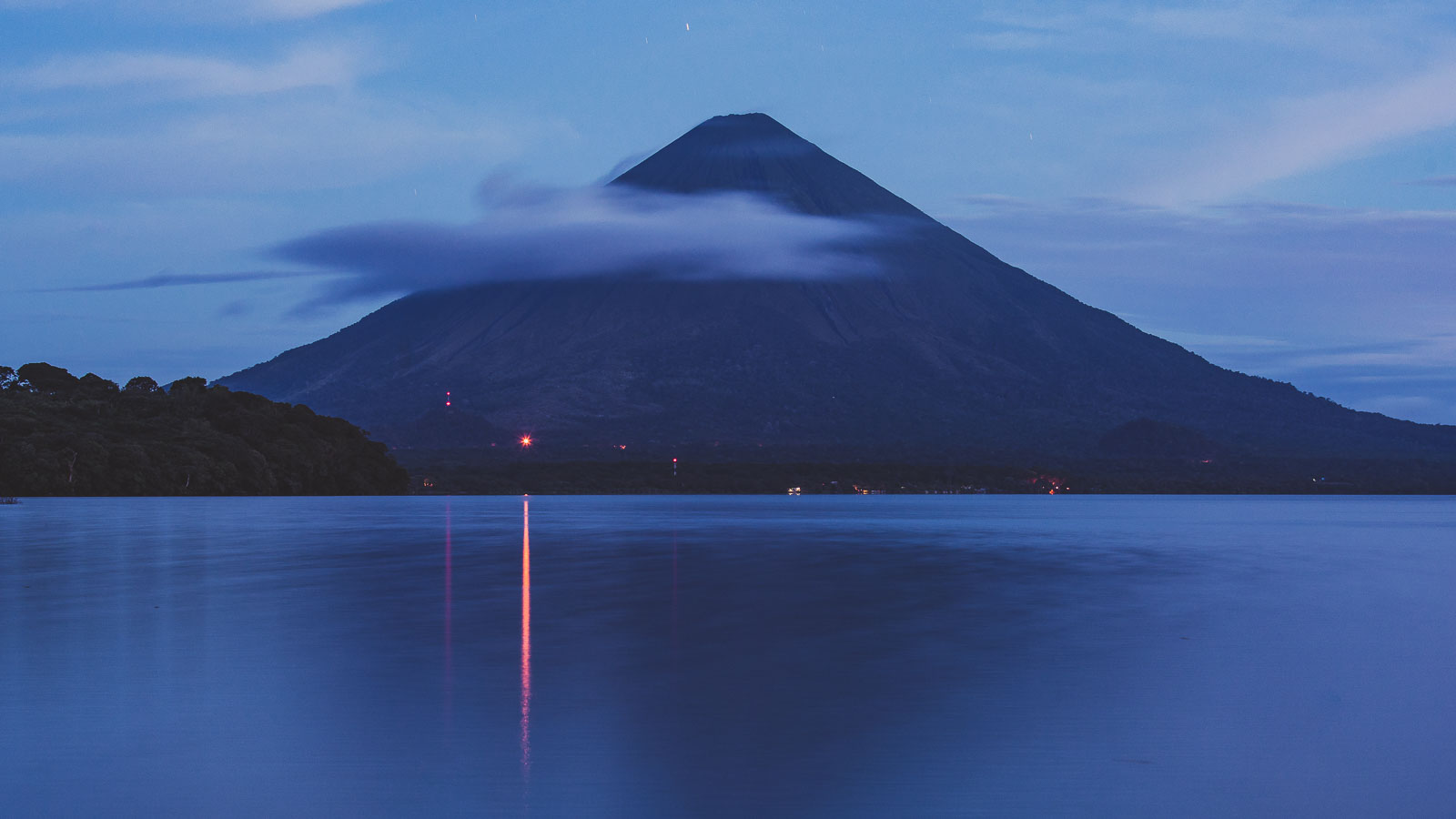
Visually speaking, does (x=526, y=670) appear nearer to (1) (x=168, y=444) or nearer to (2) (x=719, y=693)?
(2) (x=719, y=693)

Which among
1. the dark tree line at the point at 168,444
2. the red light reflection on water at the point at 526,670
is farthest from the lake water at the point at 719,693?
the dark tree line at the point at 168,444

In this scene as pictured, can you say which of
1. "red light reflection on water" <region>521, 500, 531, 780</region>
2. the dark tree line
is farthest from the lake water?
the dark tree line

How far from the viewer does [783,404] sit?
194m

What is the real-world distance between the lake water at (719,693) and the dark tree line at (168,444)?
74598mm

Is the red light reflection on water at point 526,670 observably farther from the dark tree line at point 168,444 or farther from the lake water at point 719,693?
the dark tree line at point 168,444

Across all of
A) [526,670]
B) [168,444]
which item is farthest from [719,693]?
[168,444]

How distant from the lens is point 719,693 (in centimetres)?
1148

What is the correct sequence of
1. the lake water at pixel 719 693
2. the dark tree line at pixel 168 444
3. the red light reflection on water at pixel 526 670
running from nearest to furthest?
1. the lake water at pixel 719 693
2. the red light reflection on water at pixel 526 670
3. the dark tree line at pixel 168 444

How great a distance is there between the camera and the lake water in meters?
8.07

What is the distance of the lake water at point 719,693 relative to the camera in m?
8.07

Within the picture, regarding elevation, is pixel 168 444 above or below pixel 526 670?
above

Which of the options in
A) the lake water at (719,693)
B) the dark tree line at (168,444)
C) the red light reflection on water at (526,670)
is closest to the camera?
the lake water at (719,693)

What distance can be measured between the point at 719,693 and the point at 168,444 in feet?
336

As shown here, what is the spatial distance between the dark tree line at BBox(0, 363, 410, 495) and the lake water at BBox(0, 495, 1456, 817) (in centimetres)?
7460
